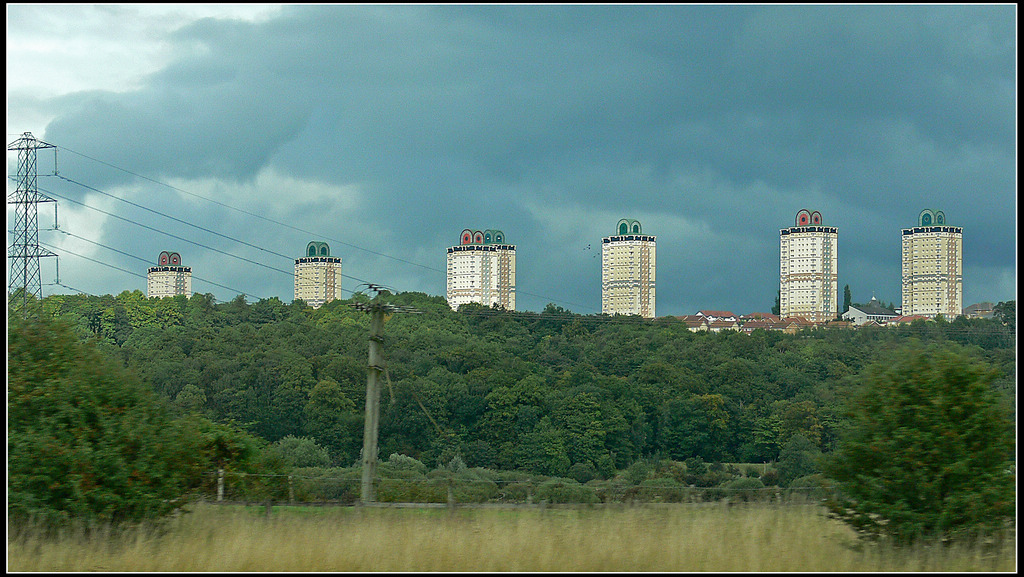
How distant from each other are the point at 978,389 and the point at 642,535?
369 cm

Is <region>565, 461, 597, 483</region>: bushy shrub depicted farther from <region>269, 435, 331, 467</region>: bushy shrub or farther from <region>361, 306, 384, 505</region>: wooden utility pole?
<region>361, 306, 384, 505</region>: wooden utility pole

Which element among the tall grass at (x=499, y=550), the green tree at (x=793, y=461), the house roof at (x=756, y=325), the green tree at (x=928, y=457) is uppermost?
the house roof at (x=756, y=325)

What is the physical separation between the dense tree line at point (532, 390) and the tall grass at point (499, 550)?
52.1m

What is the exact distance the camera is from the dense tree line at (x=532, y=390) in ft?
239

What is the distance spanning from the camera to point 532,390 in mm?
77438

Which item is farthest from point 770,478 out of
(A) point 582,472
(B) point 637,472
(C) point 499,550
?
(C) point 499,550

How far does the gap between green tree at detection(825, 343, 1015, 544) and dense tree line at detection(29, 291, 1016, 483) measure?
52946 millimetres

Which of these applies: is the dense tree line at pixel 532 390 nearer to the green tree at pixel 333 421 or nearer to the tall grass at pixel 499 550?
the green tree at pixel 333 421

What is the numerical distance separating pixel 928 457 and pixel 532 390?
224 feet

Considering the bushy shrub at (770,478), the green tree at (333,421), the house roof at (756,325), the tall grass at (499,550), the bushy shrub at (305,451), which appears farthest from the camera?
the house roof at (756,325)

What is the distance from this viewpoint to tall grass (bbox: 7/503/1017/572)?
9.12m

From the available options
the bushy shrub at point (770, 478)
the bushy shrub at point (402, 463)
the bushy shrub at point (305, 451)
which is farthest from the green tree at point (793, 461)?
the bushy shrub at point (305, 451)

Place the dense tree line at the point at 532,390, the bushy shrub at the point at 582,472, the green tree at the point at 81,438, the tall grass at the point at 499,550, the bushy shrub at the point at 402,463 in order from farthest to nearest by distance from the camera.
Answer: the dense tree line at the point at 532,390 < the bushy shrub at the point at 582,472 < the bushy shrub at the point at 402,463 < the green tree at the point at 81,438 < the tall grass at the point at 499,550

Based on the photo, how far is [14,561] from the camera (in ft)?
30.3
